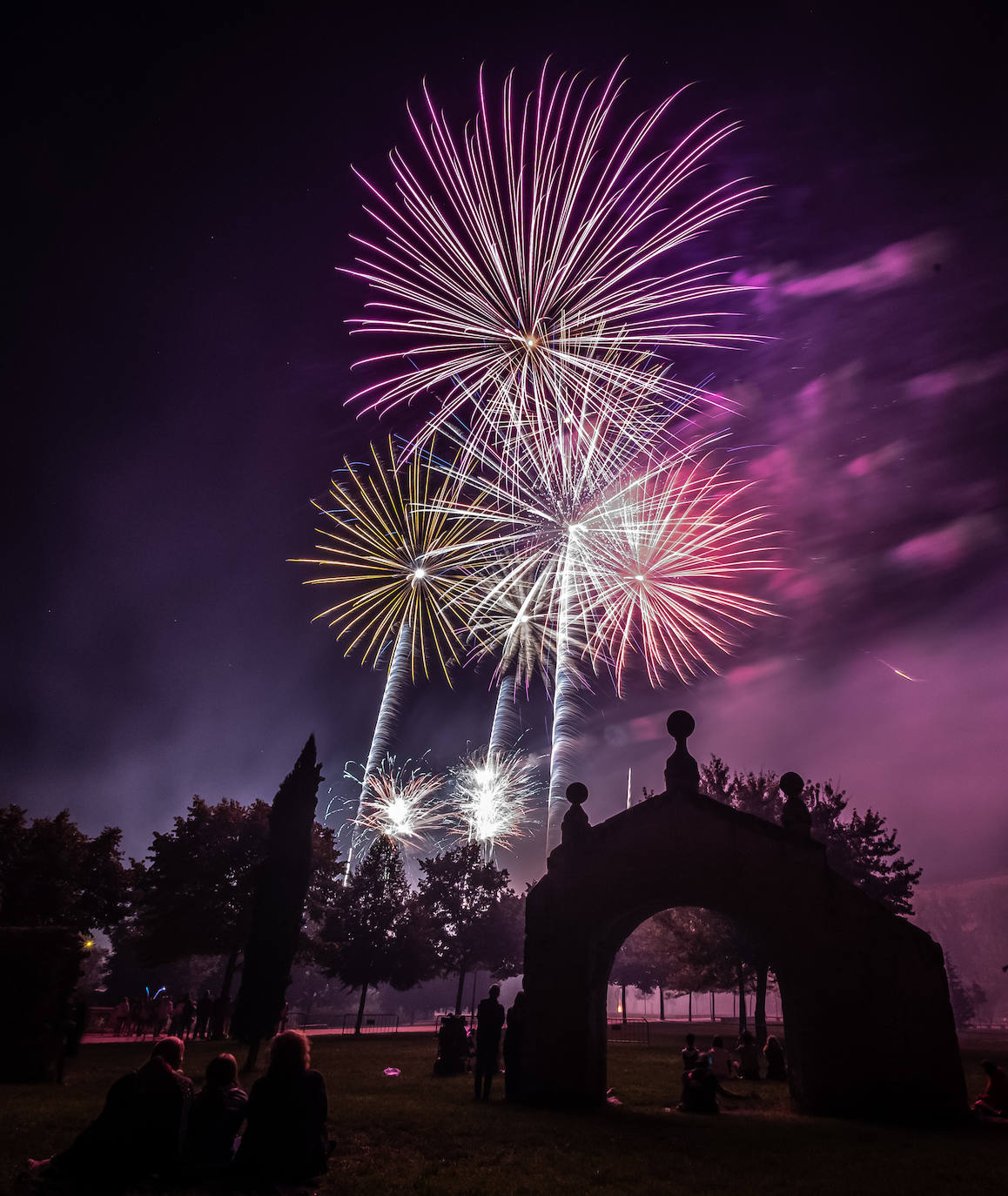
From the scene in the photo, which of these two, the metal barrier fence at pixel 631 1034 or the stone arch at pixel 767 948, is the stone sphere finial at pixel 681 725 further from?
the metal barrier fence at pixel 631 1034

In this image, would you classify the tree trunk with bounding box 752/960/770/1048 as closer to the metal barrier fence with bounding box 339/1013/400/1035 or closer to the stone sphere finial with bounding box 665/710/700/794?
the stone sphere finial with bounding box 665/710/700/794

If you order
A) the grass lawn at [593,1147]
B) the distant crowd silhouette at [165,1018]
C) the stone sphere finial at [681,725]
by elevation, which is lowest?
the distant crowd silhouette at [165,1018]

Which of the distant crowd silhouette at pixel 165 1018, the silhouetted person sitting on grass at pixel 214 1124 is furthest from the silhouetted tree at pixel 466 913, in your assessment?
the silhouetted person sitting on grass at pixel 214 1124

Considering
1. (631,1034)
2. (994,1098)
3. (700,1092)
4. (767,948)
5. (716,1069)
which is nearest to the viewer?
(994,1098)

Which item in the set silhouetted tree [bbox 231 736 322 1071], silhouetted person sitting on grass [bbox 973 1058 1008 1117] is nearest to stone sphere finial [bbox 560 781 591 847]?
silhouetted person sitting on grass [bbox 973 1058 1008 1117]

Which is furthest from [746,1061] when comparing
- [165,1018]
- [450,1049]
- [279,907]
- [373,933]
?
[373,933]

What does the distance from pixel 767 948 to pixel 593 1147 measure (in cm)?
579

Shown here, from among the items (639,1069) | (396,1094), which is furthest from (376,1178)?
(639,1069)

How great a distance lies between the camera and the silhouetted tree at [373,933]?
39500mm

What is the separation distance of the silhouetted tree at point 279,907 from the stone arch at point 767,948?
54.2ft

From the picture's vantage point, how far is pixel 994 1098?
12.2 m

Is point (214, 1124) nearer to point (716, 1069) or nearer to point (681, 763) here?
point (681, 763)

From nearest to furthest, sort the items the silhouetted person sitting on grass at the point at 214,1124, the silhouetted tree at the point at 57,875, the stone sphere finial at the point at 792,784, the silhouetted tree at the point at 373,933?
1. the silhouetted person sitting on grass at the point at 214,1124
2. the stone sphere finial at the point at 792,784
3. the silhouetted tree at the point at 57,875
4. the silhouetted tree at the point at 373,933

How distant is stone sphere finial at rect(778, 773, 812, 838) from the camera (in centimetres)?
1371
